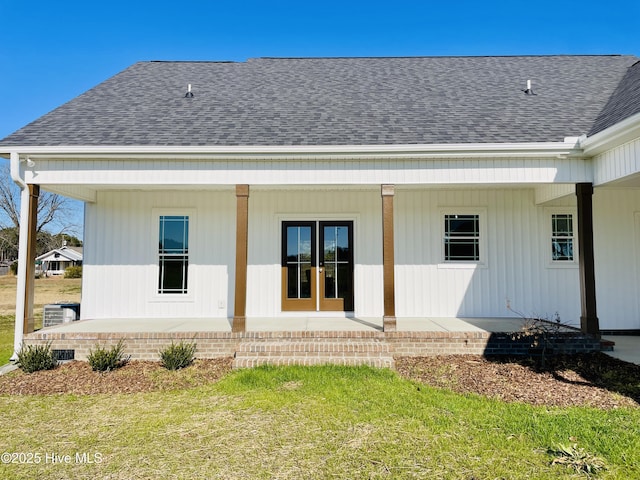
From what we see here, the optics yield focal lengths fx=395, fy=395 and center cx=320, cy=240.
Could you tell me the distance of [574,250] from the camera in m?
8.22

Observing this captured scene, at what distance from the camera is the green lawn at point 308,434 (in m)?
3.14

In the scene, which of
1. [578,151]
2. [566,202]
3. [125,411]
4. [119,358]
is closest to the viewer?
[125,411]

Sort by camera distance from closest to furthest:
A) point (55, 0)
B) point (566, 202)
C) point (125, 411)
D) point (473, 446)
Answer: point (473, 446) < point (125, 411) < point (566, 202) < point (55, 0)

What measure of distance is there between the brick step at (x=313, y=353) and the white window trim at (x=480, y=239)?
9.50 feet

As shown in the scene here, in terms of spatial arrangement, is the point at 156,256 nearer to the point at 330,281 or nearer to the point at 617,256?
the point at 330,281

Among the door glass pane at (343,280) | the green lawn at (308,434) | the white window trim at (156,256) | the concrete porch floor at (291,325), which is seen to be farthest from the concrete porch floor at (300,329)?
the green lawn at (308,434)

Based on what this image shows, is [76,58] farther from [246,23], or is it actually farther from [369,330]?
[369,330]

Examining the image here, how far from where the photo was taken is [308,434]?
3752 millimetres

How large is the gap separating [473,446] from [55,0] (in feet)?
50.0

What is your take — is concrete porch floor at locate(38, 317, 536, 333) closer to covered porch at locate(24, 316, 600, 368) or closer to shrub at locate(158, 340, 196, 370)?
covered porch at locate(24, 316, 600, 368)

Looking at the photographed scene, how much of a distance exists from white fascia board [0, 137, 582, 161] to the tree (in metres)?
32.2

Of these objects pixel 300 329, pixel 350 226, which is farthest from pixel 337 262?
pixel 300 329

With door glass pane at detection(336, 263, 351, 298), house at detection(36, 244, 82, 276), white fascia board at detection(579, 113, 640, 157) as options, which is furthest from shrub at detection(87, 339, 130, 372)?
house at detection(36, 244, 82, 276)

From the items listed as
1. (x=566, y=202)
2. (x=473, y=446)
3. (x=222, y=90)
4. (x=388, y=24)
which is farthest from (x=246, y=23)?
(x=473, y=446)
